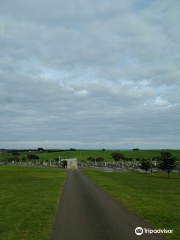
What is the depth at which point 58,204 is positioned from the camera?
16.1 metres

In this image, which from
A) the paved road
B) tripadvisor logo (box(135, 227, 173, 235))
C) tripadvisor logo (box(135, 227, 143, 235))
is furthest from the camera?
tripadvisor logo (box(135, 227, 173, 235))

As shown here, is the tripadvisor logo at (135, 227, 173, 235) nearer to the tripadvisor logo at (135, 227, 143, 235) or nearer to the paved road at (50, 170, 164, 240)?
the tripadvisor logo at (135, 227, 143, 235)

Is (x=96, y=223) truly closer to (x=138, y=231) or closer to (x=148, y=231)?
(x=138, y=231)

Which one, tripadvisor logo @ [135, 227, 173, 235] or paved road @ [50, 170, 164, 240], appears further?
tripadvisor logo @ [135, 227, 173, 235]

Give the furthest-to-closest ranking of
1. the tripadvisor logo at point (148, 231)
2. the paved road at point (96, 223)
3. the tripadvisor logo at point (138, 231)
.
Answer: the tripadvisor logo at point (148, 231) < the tripadvisor logo at point (138, 231) < the paved road at point (96, 223)

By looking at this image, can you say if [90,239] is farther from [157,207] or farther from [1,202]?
[1,202]

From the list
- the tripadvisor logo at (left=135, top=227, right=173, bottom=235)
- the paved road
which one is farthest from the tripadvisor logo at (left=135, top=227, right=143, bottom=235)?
the paved road

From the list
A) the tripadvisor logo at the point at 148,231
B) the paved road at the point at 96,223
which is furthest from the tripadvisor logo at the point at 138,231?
the paved road at the point at 96,223

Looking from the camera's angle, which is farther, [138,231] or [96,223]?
[96,223]

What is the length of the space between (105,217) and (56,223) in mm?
2922

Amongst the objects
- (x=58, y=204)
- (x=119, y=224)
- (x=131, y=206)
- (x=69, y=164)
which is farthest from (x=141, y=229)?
(x=69, y=164)

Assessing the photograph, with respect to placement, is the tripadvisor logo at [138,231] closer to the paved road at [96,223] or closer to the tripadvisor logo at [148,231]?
the tripadvisor logo at [148,231]

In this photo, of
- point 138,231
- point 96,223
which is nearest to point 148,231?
point 138,231

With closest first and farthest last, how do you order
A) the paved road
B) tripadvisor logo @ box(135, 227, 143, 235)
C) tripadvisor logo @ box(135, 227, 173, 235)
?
the paved road
tripadvisor logo @ box(135, 227, 143, 235)
tripadvisor logo @ box(135, 227, 173, 235)
